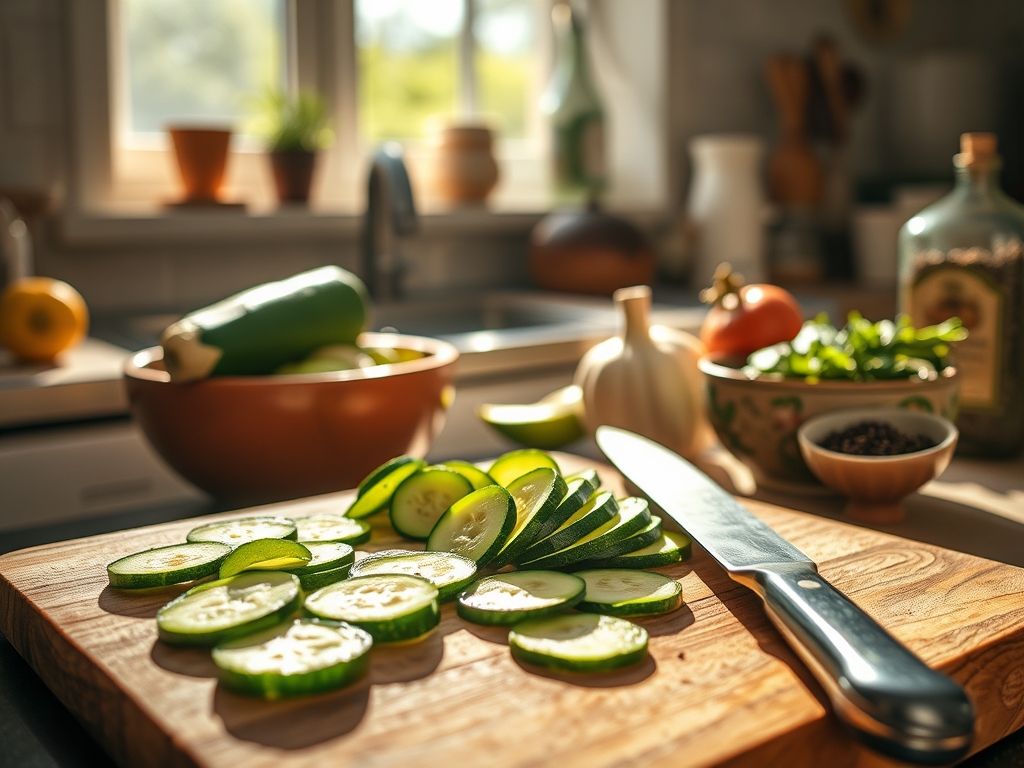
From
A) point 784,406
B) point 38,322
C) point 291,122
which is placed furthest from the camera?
point 291,122

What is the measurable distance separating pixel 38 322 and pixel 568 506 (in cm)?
103

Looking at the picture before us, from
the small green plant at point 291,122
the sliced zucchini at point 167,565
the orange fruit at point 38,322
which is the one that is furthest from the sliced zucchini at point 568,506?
the small green plant at point 291,122

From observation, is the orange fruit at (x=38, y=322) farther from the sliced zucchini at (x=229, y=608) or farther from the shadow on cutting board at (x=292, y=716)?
the shadow on cutting board at (x=292, y=716)

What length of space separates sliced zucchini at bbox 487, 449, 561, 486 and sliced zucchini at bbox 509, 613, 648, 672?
0.76 ft

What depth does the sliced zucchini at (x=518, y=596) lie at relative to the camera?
2.01 ft

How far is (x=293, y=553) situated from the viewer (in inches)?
26.6

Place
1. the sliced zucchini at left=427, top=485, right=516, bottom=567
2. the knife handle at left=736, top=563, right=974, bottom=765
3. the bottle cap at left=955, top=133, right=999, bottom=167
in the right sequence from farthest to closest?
1. the bottle cap at left=955, top=133, right=999, bottom=167
2. the sliced zucchini at left=427, top=485, right=516, bottom=567
3. the knife handle at left=736, top=563, right=974, bottom=765

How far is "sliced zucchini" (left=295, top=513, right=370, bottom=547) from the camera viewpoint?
→ 0.75 m

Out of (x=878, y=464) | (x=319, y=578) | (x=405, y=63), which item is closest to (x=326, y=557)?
(x=319, y=578)

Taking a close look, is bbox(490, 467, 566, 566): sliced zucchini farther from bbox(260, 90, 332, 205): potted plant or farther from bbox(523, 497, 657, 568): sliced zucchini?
bbox(260, 90, 332, 205): potted plant

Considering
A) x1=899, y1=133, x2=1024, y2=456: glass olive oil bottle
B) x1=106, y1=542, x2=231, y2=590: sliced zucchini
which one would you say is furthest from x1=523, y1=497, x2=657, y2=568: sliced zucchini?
x1=899, y1=133, x2=1024, y2=456: glass olive oil bottle

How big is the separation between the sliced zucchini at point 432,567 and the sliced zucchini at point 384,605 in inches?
0.8

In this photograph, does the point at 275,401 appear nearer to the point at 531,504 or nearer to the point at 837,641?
the point at 531,504

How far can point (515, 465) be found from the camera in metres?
0.85
